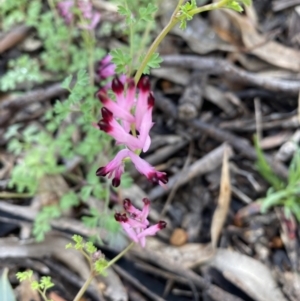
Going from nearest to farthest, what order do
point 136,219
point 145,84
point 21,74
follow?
point 145,84 → point 136,219 → point 21,74

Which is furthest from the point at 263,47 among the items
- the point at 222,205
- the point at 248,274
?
the point at 248,274

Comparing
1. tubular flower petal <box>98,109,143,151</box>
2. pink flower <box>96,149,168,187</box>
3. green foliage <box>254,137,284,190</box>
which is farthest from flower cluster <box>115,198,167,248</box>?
green foliage <box>254,137,284,190</box>

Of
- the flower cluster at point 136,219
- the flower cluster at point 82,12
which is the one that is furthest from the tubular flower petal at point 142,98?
the flower cluster at point 82,12

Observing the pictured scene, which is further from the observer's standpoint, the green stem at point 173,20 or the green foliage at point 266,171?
the green foliage at point 266,171

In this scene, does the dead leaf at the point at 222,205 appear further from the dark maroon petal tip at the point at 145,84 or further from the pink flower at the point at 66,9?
the dark maroon petal tip at the point at 145,84

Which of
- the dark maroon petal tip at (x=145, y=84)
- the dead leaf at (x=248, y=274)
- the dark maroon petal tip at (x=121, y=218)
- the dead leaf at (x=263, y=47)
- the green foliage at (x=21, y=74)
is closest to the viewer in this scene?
the dark maroon petal tip at (x=145, y=84)

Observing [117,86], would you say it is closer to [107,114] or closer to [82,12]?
[107,114]

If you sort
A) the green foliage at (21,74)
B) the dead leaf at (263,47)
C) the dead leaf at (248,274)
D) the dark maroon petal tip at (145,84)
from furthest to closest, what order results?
the dead leaf at (263,47), the green foliage at (21,74), the dead leaf at (248,274), the dark maroon petal tip at (145,84)
